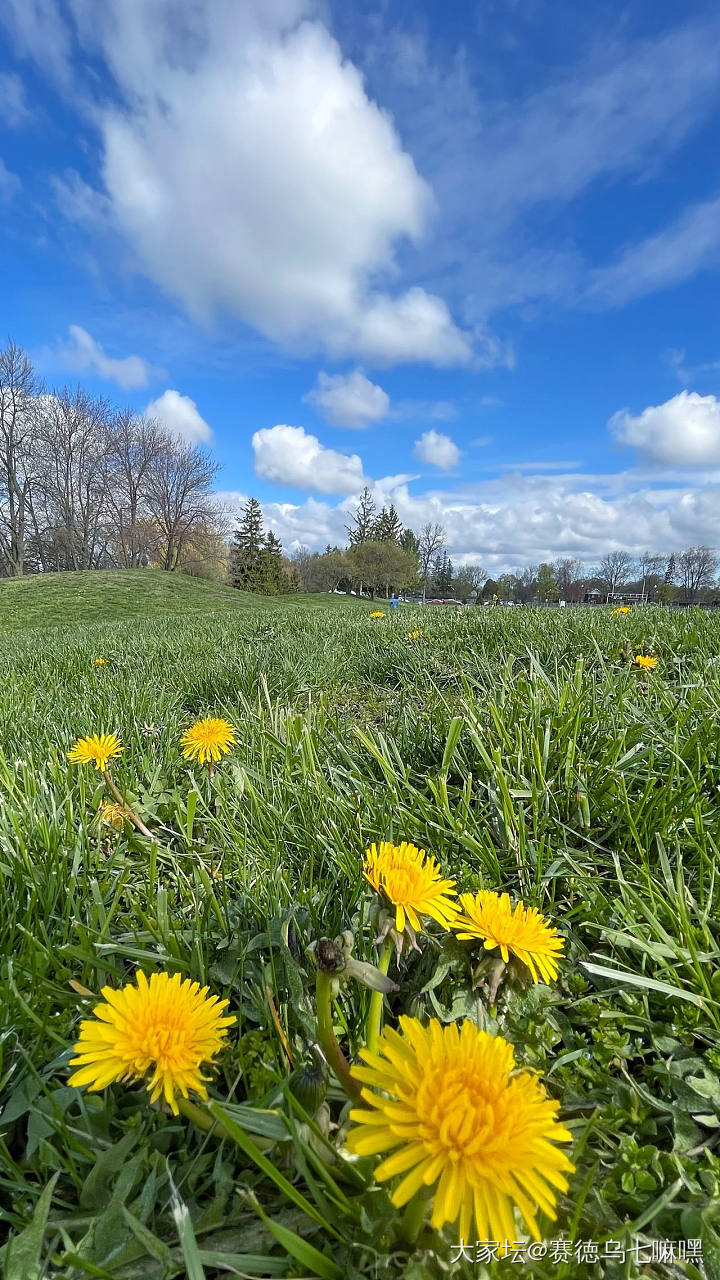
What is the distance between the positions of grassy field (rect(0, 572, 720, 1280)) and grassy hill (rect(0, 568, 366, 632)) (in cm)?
1489

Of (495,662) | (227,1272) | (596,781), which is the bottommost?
(227,1272)

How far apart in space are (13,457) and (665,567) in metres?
70.8

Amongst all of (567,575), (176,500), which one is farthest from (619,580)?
(176,500)

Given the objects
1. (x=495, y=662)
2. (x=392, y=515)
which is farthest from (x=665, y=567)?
(x=495, y=662)

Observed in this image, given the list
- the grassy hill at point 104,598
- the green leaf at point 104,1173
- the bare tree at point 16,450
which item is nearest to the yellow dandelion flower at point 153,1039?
the green leaf at point 104,1173

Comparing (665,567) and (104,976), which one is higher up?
(665,567)

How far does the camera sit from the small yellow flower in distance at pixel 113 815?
61.4 inches

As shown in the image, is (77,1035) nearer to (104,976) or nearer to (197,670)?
(104,976)

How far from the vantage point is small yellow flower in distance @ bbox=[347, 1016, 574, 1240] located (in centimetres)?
50

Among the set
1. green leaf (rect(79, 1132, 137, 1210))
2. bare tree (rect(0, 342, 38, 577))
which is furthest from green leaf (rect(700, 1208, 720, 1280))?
bare tree (rect(0, 342, 38, 577))

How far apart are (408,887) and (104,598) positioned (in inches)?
903

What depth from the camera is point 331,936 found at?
115 cm

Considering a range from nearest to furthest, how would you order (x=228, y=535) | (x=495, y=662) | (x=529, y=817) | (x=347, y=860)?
1. (x=347, y=860)
2. (x=529, y=817)
3. (x=495, y=662)
4. (x=228, y=535)

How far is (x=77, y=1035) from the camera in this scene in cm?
97
